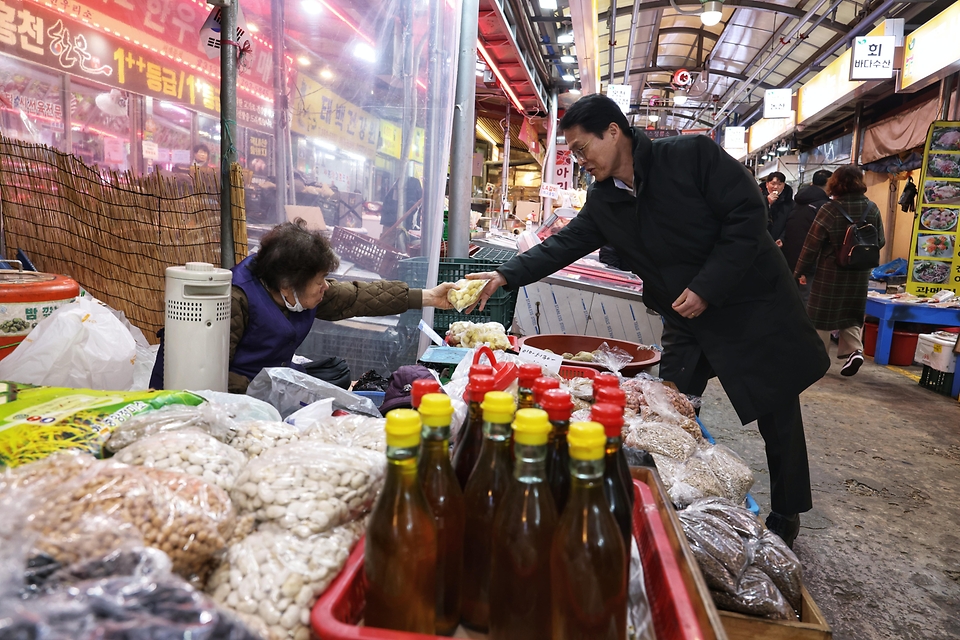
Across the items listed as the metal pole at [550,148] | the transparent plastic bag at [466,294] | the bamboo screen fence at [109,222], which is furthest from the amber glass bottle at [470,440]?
the metal pole at [550,148]

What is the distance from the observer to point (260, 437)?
120cm

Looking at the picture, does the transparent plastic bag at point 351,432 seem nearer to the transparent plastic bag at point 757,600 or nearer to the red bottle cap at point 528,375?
the red bottle cap at point 528,375

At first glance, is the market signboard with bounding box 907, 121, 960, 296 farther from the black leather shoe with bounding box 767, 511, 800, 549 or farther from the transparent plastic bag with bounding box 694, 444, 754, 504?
the transparent plastic bag with bounding box 694, 444, 754, 504

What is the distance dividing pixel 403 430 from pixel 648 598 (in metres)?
0.49

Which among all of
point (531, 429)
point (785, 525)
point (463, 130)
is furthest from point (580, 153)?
point (463, 130)

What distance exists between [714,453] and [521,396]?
1.03 metres

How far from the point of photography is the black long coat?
87.0 inches

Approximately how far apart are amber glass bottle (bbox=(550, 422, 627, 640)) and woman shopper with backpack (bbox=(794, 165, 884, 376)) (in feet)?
20.2

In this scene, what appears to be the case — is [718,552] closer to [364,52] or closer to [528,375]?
[528,375]

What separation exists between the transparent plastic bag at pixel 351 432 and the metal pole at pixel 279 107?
2.24m

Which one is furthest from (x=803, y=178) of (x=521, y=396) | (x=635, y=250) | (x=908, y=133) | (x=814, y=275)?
(x=521, y=396)

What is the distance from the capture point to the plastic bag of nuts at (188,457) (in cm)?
95

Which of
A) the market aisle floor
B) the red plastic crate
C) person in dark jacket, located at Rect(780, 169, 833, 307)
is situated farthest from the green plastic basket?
person in dark jacket, located at Rect(780, 169, 833, 307)

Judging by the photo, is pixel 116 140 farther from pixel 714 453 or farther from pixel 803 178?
pixel 803 178
